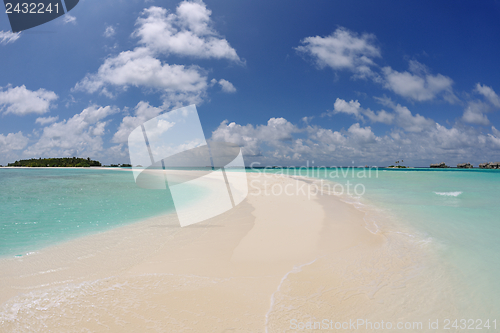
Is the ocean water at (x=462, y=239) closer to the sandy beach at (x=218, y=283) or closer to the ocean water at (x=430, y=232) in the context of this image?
the ocean water at (x=430, y=232)

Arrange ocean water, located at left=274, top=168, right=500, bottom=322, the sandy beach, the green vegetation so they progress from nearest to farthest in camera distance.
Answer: the sandy beach, ocean water, located at left=274, top=168, right=500, bottom=322, the green vegetation

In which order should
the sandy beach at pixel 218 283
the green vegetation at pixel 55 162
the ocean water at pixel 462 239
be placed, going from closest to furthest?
the sandy beach at pixel 218 283
the ocean water at pixel 462 239
the green vegetation at pixel 55 162

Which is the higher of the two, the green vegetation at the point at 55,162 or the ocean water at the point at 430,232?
the green vegetation at the point at 55,162

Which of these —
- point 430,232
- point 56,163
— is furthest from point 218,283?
point 56,163

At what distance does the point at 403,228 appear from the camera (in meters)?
7.85

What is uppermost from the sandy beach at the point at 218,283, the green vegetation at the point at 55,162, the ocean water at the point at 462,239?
the green vegetation at the point at 55,162

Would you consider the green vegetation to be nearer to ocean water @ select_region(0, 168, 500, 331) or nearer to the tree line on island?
the tree line on island

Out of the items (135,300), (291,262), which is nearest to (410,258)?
(291,262)

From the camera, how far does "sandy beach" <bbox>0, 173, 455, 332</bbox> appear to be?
3072 mm

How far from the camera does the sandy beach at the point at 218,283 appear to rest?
3072 mm

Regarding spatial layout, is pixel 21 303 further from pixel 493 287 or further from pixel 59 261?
pixel 493 287

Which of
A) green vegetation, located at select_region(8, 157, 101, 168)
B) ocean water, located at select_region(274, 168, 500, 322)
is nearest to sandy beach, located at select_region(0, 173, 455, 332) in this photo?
ocean water, located at select_region(274, 168, 500, 322)

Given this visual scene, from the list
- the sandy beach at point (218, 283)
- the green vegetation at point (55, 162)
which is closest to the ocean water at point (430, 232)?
the sandy beach at point (218, 283)

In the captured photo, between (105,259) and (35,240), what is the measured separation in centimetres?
322
